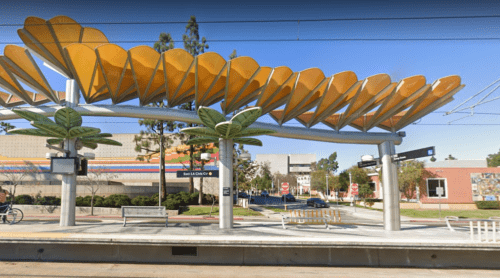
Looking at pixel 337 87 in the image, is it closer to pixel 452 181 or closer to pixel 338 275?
pixel 338 275

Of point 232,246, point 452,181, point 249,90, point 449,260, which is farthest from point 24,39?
point 452,181

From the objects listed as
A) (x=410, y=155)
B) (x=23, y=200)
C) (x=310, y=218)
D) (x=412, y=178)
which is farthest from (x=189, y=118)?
(x=412, y=178)

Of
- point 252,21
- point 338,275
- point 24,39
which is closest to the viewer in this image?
point 338,275

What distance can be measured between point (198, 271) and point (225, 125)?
6.15 metres

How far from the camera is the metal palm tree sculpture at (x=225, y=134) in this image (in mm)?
13656

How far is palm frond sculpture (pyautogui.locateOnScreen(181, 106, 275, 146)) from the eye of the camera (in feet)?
44.3

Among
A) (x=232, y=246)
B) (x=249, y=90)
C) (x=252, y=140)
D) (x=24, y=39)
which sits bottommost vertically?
(x=232, y=246)

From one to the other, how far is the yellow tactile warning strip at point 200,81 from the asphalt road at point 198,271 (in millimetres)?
7711

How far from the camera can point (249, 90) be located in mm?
15766

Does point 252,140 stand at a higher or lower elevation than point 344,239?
higher

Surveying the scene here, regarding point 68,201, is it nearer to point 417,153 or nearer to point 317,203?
point 417,153

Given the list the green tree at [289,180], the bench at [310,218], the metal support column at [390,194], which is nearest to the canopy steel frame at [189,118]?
the metal support column at [390,194]

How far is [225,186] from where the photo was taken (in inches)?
582

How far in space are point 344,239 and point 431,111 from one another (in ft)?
32.1
